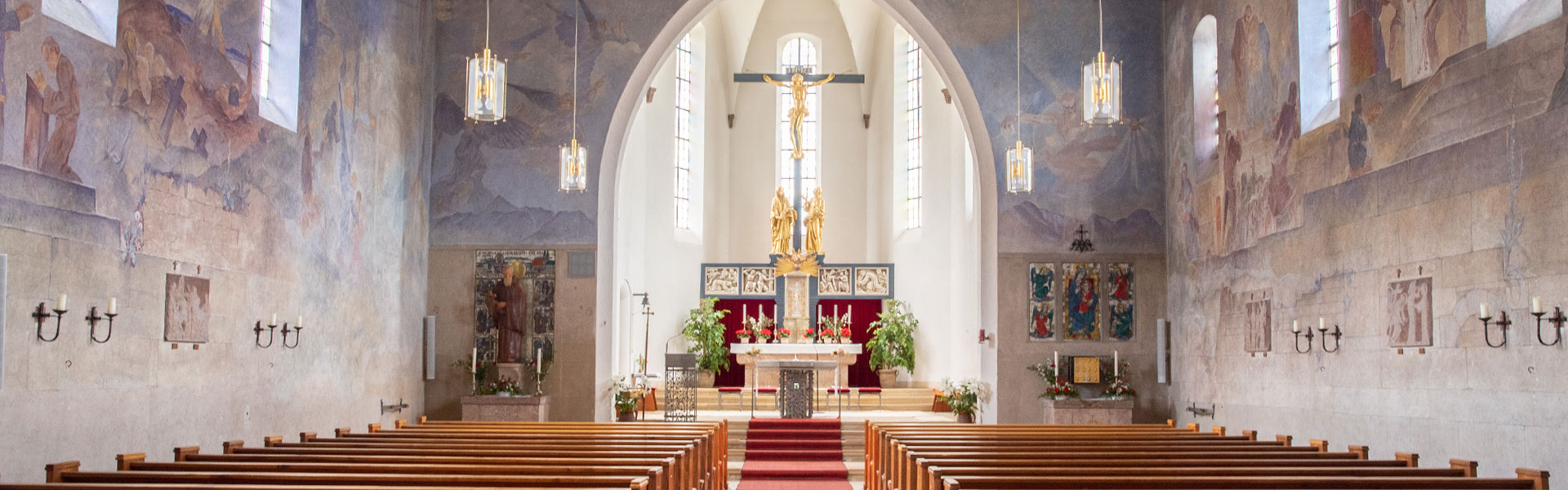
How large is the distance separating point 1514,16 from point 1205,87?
6.86m

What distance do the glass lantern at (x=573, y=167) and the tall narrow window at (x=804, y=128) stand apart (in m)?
14.5

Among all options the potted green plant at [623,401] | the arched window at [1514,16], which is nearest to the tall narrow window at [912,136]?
the potted green plant at [623,401]

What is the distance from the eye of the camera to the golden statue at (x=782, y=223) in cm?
2678

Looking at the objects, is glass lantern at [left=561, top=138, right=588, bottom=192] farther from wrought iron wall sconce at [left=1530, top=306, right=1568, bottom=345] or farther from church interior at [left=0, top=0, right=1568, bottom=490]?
wrought iron wall sconce at [left=1530, top=306, right=1568, bottom=345]

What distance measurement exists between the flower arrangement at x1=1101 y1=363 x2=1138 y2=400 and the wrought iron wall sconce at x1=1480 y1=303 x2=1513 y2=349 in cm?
747

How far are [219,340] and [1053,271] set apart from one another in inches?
426

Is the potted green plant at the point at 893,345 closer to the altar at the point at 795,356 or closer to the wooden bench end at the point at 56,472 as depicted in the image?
the altar at the point at 795,356

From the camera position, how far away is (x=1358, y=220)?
11.6m

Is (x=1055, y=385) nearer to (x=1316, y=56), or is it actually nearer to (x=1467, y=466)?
(x=1316, y=56)

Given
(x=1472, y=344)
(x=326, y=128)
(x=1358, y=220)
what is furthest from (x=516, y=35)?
(x=1472, y=344)

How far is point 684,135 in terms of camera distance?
2838cm

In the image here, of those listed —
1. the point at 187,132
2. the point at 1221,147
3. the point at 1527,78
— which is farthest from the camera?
the point at 1221,147

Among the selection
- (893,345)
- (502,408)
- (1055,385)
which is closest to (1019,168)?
(1055,385)

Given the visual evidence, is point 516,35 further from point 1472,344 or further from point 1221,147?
point 1472,344
